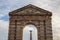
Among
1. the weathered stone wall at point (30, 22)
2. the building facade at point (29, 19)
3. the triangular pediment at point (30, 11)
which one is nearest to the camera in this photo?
the weathered stone wall at point (30, 22)

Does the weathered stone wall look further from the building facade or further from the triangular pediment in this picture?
the triangular pediment

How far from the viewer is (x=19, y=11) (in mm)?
26375

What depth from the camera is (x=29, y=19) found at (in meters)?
26.4

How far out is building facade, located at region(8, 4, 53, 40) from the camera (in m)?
25.9

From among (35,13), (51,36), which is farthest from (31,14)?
(51,36)

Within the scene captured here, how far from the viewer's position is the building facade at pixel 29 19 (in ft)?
85.0

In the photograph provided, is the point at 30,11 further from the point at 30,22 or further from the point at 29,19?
the point at 30,22

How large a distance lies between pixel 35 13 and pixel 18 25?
296cm

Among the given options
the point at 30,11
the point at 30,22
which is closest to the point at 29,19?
the point at 30,22

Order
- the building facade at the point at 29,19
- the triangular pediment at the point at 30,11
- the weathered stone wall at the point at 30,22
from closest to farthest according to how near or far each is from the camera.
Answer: the weathered stone wall at the point at 30,22 < the building facade at the point at 29,19 < the triangular pediment at the point at 30,11

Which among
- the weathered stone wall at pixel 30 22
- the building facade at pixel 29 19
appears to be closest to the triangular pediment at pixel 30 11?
the building facade at pixel 29 19

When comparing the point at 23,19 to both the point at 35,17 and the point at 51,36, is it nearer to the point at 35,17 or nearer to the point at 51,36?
the point at 35,17

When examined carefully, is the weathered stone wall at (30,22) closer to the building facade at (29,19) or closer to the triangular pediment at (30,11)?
the building facade at (29,19)

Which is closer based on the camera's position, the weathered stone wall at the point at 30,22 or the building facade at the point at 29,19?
the weathered stone wall at the point at 30,22
